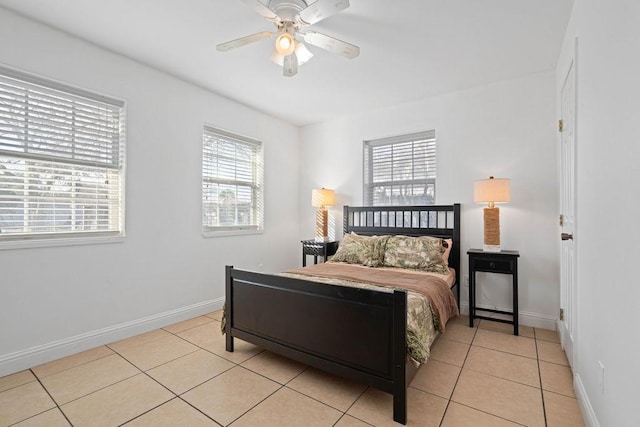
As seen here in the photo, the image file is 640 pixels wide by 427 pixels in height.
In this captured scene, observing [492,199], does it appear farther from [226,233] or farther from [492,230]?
[226,233]

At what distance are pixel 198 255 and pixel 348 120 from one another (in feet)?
9.32

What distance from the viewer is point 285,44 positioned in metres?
2.11

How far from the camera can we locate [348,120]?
14.8ft

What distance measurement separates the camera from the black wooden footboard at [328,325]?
174cm

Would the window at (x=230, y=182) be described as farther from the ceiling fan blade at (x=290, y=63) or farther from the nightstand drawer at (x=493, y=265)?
the nightstand drawer at (x=493, y=265)

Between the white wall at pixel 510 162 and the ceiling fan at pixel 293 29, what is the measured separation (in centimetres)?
196

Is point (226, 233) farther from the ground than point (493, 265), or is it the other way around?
point (226, 233)

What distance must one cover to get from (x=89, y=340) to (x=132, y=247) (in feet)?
2.82

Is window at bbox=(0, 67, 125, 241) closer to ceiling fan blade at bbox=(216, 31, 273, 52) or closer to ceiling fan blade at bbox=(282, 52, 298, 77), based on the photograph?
ceiling fan blade at bbox=(216, 31, 273, 52)

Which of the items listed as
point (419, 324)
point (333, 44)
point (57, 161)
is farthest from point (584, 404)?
point (57, 161)

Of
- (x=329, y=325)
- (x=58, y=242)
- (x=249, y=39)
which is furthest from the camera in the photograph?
(x=58, y=242)

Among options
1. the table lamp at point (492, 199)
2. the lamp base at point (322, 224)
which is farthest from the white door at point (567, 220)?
the lamp base at point (322, 224)

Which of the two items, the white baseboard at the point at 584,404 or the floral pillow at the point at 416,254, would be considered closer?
the white baseboard at the point at 584,404

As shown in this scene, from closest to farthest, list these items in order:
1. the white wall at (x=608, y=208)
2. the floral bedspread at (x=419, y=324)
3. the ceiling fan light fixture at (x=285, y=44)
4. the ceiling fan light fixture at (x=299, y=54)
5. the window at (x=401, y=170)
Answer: the white wall at (x=608, y=208) < the floral bedspread at (x=419, y=324) < the ceiling fan light fixture at (x=285, y=44) < the ceiling fan light fixture at (x=299, y=54) < the window at (x=401, y=170)
